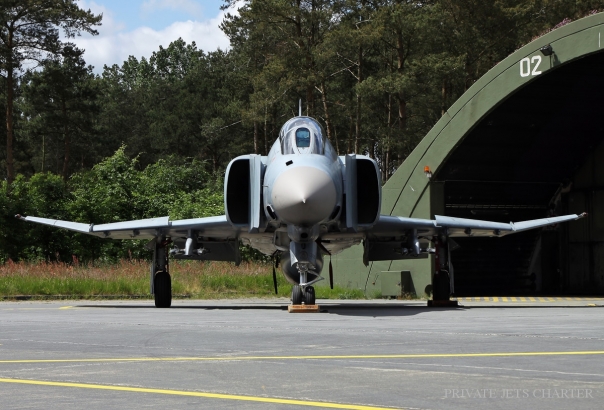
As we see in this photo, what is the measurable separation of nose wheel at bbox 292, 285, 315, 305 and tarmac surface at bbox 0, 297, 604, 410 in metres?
3.09

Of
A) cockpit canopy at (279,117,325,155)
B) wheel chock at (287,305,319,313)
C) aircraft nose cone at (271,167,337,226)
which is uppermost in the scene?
A: cockpit canopy at (279,117,325,155)

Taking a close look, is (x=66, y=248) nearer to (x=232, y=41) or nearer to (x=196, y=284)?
(x=196, y=284)

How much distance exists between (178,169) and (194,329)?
130 feet

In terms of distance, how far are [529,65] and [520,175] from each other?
5.51 m

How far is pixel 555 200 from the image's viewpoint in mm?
27016

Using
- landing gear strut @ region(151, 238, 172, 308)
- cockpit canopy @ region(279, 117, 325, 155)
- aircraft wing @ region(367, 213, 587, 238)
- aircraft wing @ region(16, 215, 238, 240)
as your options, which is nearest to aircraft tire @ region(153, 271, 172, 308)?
landing gear strut @ region(151, 238, 172, 308)

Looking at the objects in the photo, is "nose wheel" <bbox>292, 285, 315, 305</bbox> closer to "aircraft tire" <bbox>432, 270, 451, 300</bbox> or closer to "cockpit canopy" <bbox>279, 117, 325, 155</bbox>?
"cockpit canopy" <bbox>279, 117, 325, 155</bbox>

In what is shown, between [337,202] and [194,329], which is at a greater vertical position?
[337,202]

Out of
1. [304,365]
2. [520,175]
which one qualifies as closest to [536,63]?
[520,175]

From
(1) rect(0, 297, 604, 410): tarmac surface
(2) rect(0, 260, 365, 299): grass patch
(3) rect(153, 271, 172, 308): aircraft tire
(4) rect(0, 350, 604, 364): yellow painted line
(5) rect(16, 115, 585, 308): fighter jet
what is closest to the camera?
(1) rect(0, 297, 604, 410): tarmac surface

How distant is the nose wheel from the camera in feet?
48.2

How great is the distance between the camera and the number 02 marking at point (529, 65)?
2022cm

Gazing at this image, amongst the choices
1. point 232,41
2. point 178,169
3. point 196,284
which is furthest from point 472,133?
point 232,41

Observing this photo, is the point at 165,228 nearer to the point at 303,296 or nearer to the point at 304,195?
the point at 303,296
